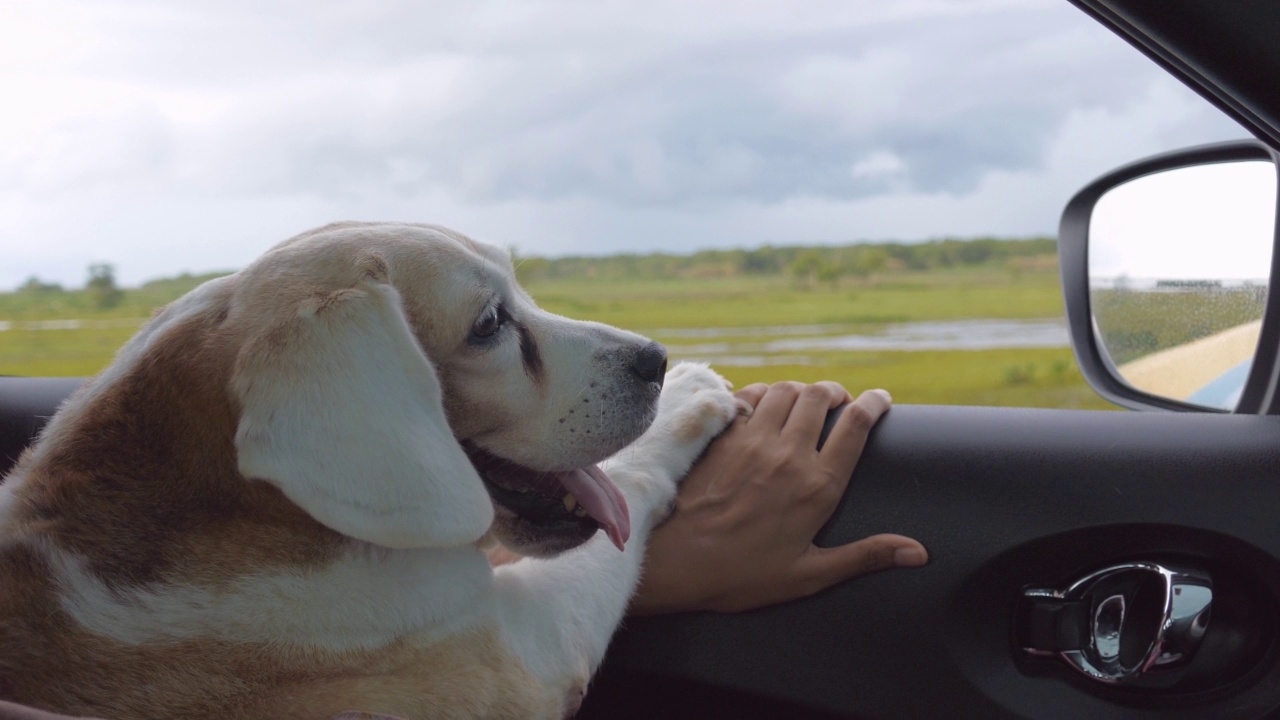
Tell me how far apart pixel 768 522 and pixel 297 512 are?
922 millimetres

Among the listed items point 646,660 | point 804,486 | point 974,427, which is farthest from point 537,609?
point 974,427

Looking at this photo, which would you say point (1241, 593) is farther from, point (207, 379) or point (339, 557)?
point (207, 379)

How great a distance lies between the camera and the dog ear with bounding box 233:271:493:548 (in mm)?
1631

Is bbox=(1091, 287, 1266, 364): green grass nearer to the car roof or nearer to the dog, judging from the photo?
the car roof

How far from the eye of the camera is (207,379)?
1.76 meters

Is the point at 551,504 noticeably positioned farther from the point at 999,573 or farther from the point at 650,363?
the point at 999,573

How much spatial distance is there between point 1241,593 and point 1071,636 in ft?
1.06

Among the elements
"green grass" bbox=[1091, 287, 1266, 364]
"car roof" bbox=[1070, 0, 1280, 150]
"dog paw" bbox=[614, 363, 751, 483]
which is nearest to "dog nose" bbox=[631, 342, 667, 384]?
"dog paw" bbox=[614, 363, 751, 483]

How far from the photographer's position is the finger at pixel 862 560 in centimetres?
220

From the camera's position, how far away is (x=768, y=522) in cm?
223

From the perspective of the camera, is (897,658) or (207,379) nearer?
(207,379)

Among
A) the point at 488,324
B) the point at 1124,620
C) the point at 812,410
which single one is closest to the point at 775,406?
the point at 812,410

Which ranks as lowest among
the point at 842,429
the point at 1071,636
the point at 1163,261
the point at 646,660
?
the point at 646,660

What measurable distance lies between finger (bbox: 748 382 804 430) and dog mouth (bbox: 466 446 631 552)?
0.37 meters
